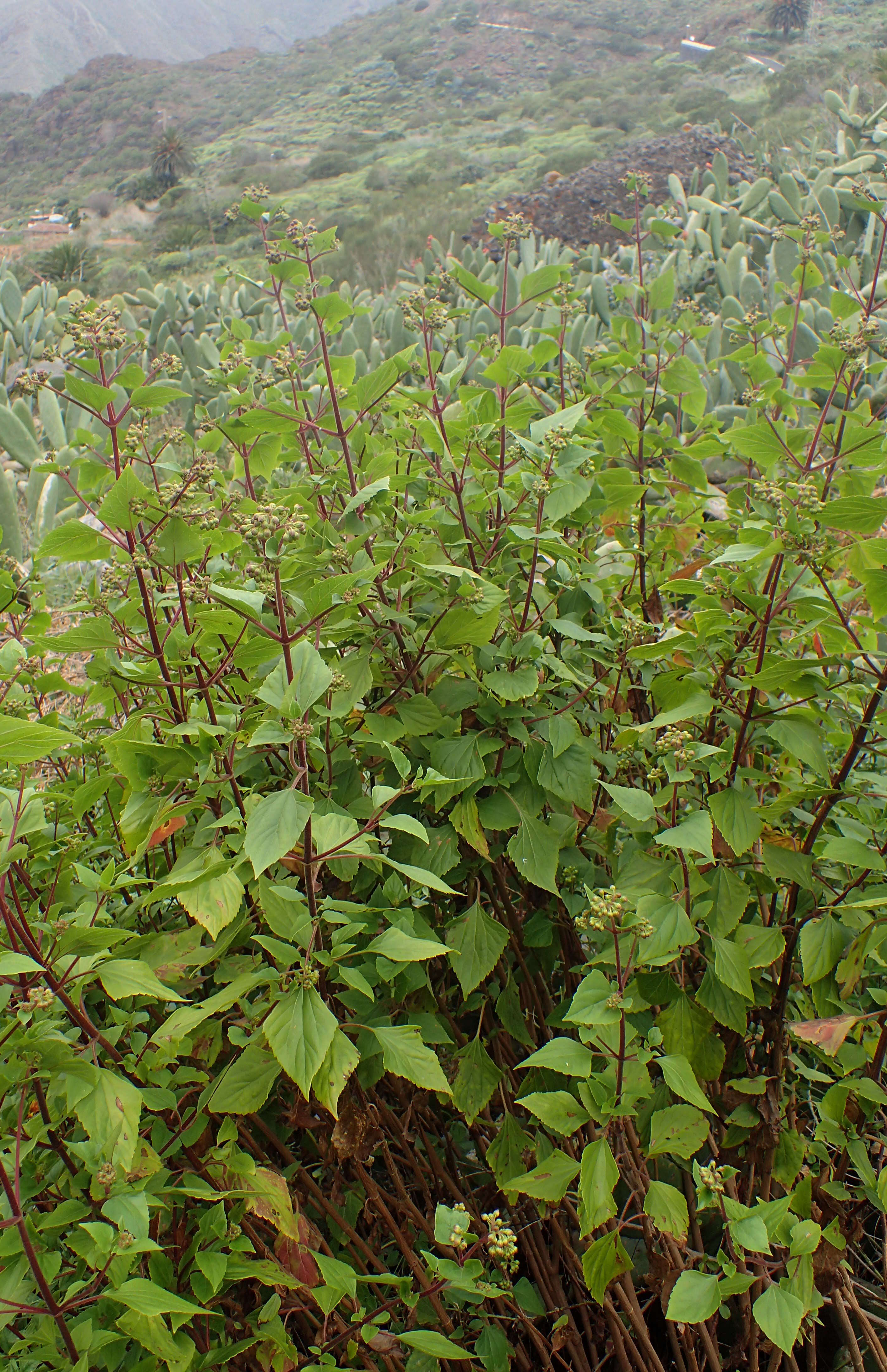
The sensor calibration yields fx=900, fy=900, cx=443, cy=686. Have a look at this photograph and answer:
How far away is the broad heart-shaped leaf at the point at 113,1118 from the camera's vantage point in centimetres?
105

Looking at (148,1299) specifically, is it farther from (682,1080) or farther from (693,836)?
(693,836)

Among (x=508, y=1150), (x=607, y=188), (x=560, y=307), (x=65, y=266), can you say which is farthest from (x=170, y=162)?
(x=508, y=1150)

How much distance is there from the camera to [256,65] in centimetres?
5656

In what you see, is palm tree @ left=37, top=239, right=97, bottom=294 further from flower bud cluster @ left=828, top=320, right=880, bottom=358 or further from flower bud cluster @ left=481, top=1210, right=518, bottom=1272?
flower bud cluster @ left=481, top=1210, right=518, bottom=1272

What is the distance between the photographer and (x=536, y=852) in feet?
4.54

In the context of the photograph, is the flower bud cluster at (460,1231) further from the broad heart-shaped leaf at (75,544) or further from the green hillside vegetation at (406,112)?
the green hillside vegetation at (406,112)

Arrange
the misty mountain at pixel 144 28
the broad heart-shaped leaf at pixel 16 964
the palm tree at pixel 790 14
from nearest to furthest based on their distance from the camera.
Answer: the broad heart-shaped leaf at pixel 16 964, the palm tree at pixel 790 14, the misty mountain at pixel 144 28

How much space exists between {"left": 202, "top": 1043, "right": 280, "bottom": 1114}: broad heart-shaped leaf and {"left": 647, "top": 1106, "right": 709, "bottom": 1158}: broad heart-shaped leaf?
1.75 ft

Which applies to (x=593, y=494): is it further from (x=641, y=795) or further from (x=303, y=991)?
(x=303, y=991)

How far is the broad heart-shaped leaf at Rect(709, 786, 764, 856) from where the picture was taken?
132 centimetres

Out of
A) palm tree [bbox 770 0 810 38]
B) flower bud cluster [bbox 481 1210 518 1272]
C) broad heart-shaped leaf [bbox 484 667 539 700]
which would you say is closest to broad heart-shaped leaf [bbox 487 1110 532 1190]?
flower bud cluster [bbox 481 1210 518 1272]

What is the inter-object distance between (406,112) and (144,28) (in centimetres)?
5008

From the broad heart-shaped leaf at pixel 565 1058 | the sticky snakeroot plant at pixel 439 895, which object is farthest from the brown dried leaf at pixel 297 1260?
the broad heart-shaped leaf at pixel 565 1058

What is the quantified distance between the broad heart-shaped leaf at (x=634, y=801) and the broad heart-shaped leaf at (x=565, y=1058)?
0.32 metres
